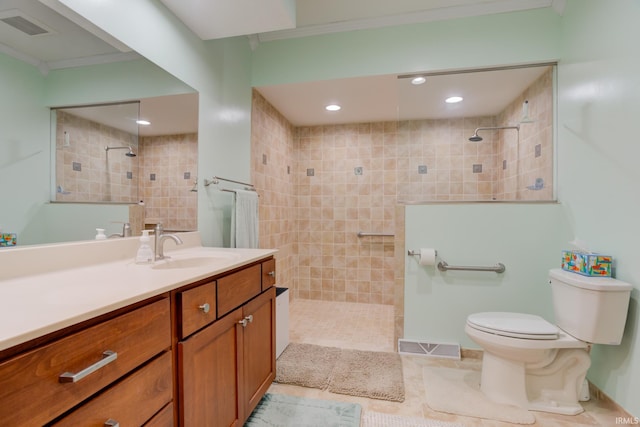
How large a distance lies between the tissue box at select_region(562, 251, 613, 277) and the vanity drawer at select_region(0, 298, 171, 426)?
2097mm

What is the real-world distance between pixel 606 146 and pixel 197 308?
2.22m

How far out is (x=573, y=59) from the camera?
202 cm

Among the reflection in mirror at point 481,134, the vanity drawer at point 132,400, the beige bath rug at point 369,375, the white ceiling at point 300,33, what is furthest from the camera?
the reflection in mirror at point 481,134

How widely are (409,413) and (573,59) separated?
2424mm

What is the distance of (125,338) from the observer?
79 centimetres

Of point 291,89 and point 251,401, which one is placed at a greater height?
point 291,89

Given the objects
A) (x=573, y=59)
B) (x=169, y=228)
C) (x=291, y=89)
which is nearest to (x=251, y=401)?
(x=169, y=228)

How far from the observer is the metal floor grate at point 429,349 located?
2.26m

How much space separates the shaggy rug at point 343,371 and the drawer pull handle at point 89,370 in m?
1.38

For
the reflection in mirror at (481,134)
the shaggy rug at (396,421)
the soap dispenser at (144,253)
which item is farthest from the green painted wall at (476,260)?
the soap dispenser at (144,253)

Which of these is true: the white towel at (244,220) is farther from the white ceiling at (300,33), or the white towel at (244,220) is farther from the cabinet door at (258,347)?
the white ceiling at (300,33)

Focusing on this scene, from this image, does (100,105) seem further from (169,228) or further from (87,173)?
(169,228)

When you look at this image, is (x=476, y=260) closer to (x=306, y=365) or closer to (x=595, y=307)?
(x=595, y=307)

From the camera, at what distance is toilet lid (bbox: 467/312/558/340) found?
1.64m
